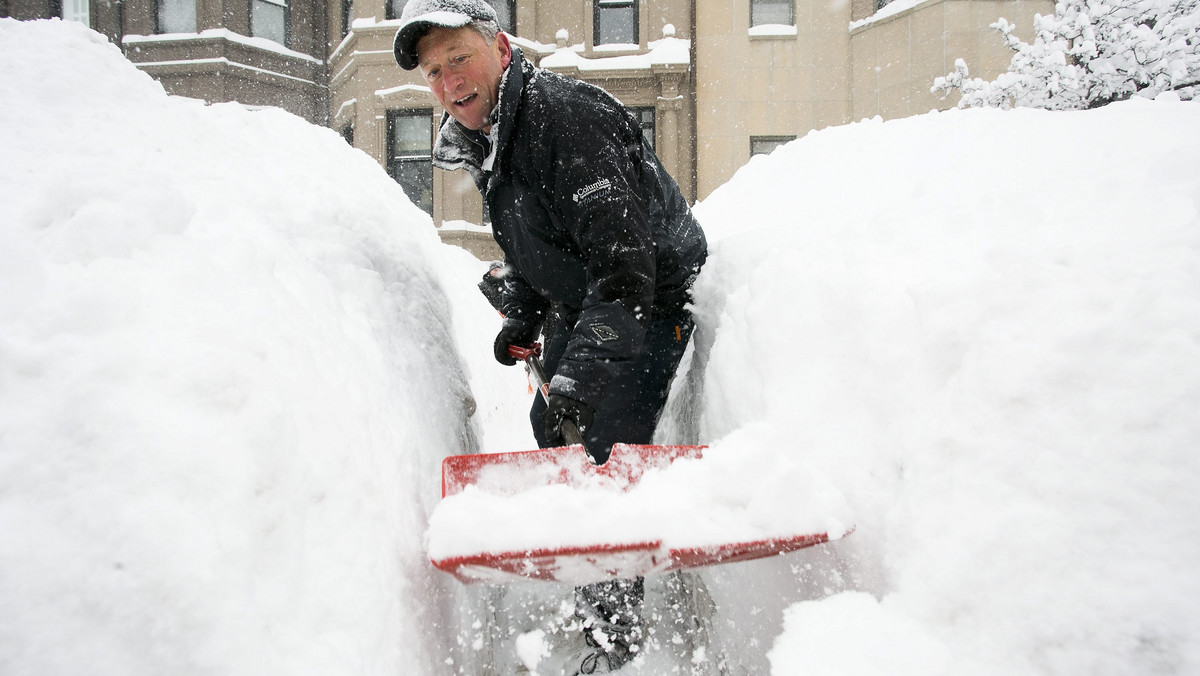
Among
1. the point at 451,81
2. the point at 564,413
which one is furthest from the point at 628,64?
the point at 564,413

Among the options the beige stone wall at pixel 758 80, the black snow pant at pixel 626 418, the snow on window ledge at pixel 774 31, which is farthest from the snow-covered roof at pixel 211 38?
the black snow pant at pixel 626 418

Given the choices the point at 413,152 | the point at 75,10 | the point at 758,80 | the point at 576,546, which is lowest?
the point at 576,546

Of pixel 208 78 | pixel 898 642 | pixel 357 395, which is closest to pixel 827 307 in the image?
pixel 898 642

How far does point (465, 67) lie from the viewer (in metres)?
2.08

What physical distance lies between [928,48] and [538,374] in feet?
34.6

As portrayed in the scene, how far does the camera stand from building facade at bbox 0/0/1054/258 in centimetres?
1051

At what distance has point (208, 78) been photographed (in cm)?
1087

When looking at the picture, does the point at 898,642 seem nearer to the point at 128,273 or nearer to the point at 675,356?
the point at 675,356

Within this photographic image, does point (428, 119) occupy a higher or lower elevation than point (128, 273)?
higher

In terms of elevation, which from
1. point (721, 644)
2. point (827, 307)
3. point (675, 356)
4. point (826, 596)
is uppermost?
point (827, 307)

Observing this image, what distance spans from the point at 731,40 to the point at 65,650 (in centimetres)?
1204

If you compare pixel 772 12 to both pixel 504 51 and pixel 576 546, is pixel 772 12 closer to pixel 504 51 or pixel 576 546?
pixel 504 51

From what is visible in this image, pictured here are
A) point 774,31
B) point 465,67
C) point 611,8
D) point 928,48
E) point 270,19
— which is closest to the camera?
point 465,67

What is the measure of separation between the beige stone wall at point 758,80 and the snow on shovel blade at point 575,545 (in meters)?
9.88
